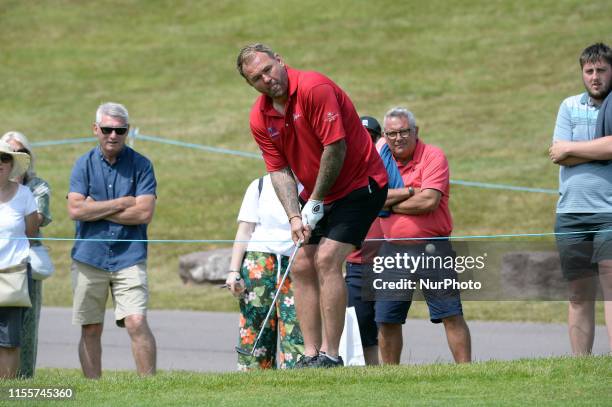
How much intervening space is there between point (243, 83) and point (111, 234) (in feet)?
62.2

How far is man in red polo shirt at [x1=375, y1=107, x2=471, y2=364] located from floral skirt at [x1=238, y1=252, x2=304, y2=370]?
Answer: 2.39 feet

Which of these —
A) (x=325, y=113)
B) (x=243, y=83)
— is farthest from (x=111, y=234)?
(x=243, y=83)

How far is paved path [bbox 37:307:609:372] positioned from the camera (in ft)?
35.7

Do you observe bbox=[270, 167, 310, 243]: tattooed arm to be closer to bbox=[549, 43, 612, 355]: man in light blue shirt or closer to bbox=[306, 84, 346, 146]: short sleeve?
bbox=[306, 84, 346, 146]: short sleeve

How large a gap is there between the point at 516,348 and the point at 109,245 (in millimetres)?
4577

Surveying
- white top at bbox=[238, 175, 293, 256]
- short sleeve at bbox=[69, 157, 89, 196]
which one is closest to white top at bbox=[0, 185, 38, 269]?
short sleeve at bbox=[69, 157, 89, 196]

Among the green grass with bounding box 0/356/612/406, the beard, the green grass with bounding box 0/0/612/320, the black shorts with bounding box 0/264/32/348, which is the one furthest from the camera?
the green grass with bounding box 0/0/612/320

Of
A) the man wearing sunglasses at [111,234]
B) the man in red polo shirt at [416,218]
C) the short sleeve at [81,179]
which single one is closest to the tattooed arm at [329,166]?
the man in red polo shirt at [416,218]

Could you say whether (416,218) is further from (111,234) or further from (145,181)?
(111,234)

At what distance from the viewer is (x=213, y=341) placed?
1214 centimetres

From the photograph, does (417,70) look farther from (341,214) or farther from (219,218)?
(341,214)

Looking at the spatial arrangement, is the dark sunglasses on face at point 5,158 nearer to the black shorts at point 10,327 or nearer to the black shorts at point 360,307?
the black shorts at point 10,327

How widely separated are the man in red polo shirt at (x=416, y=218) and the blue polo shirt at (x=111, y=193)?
196 centimetres

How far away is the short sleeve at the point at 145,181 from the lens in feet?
29.2
